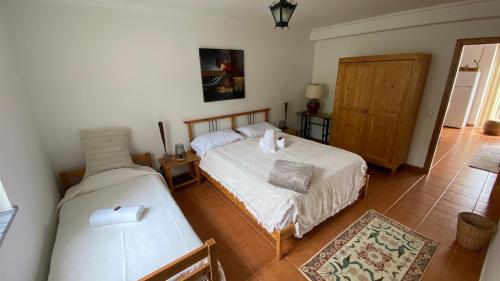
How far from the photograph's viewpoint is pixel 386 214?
246 cm

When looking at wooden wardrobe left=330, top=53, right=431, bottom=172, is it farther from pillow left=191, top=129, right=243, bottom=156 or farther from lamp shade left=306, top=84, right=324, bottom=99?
pillow left=191, top=129, right=243, bottom=156

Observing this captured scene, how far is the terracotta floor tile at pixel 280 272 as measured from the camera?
1.73 meters

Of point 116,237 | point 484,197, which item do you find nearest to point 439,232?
point 484,197

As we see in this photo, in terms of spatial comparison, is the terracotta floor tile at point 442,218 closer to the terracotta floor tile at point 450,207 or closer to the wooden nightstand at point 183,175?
the terracotta floor tile at point 450,207

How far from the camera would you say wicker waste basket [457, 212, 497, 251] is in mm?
1873

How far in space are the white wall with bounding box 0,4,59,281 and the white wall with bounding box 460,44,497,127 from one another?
8.47 meters

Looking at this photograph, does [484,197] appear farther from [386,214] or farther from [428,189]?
[386,214]

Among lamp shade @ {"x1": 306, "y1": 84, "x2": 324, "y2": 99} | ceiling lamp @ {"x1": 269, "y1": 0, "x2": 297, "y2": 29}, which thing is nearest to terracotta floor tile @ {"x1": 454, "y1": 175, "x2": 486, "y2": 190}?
lamp shade @ {"x1": 306, "y1": 84, "x2": 324, "y2": 99}

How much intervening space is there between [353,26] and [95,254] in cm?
462

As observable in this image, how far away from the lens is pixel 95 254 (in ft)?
4.54

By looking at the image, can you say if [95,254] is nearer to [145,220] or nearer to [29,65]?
[145,220]

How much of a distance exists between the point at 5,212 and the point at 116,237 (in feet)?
2.03

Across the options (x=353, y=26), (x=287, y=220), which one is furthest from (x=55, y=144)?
(x=353, y=26)

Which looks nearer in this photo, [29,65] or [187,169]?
[29,65]
